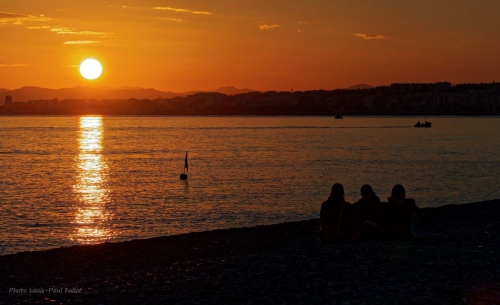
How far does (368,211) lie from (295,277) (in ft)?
13.6

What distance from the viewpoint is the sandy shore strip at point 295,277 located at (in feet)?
35.4

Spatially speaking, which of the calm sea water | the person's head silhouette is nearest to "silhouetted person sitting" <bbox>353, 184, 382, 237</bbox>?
the person's head silhouette

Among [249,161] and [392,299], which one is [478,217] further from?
[249,161]

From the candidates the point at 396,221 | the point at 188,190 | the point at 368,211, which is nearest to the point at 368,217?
the point at 368,211

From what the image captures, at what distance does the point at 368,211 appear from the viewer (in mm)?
15438

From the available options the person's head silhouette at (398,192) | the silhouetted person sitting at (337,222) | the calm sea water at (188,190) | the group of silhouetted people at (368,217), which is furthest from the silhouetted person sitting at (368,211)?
the calm sea water at (188,190)

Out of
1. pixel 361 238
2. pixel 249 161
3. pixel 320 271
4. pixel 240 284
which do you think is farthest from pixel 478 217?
pixel 249 161

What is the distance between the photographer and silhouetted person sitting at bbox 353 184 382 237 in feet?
49.9

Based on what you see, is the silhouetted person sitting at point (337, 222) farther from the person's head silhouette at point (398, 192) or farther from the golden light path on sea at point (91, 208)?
the golden light path on sea at point (91, 208)

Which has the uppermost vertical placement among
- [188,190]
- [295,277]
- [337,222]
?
[337,222]

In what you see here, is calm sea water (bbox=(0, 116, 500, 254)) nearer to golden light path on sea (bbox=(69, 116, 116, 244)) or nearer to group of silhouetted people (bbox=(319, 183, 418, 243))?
golden light path on sea (bbox=(69, 116, 116, 244))

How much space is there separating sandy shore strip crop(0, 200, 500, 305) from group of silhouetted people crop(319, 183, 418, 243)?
0.40 meters

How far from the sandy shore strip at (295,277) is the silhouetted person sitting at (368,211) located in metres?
0.55

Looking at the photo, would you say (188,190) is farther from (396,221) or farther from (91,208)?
(396,221)
